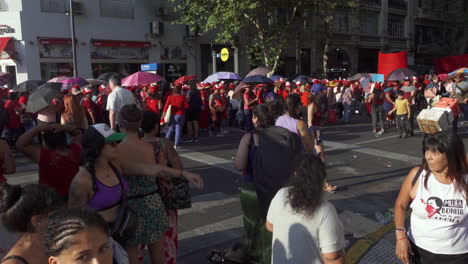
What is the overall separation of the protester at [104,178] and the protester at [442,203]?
160 cm

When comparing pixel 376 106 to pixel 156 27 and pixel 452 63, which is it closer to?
pixel 156 27

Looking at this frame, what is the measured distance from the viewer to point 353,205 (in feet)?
20.4

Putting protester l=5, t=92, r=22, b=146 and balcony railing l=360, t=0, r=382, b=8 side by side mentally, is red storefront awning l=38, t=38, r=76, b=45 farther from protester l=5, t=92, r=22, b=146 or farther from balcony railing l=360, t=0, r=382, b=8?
balcony railing l=360, t=0, r=382, b=8

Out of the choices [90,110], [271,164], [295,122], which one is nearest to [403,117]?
[295,122]

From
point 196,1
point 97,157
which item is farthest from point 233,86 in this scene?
point 97,157

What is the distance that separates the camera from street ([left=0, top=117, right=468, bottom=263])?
5145 millimetres

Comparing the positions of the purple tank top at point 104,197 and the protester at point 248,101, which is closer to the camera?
the purple tank top at point 104,197

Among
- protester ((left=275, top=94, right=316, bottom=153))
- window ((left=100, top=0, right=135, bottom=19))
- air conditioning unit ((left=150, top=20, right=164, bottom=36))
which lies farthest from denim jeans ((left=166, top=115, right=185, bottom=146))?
air conditioning unit ((left=150, top=20, right=164, bottom=36))

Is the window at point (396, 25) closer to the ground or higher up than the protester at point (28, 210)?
higher up

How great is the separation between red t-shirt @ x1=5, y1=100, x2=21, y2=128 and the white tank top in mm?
11146

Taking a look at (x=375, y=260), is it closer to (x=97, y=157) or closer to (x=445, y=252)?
(x=445, y=252)

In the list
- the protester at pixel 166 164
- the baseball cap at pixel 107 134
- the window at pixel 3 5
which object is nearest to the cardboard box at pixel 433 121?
the protester at pixel 166 164

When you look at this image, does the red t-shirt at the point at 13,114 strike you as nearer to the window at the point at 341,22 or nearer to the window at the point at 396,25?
the window at the point at 341,22

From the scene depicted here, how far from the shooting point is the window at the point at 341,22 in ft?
114
